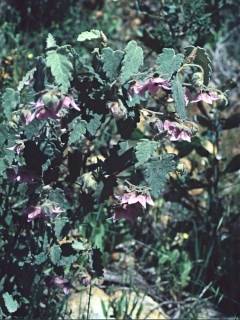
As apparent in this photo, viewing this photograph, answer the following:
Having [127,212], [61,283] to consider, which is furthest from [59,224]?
[61,283]

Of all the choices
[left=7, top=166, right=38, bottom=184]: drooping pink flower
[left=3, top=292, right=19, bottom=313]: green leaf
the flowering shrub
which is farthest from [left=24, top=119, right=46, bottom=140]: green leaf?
[left=3, top=292, right=19, bottom=313]: green leaf

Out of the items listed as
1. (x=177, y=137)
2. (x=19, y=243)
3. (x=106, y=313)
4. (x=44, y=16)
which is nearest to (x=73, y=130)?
(x=177, y=137)

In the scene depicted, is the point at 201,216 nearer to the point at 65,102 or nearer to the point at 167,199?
→ the point at 167,199

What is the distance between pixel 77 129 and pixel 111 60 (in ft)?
0.64

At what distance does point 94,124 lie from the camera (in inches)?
67.1

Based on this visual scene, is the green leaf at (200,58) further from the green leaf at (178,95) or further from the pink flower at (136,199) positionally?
the pink flower at (136,199)

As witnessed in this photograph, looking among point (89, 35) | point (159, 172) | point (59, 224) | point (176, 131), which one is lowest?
point (59, 224)

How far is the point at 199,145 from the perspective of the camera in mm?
2561

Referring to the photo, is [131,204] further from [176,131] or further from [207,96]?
[207,96]

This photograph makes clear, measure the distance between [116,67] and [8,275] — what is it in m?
0.73

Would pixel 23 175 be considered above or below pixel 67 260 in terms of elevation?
above

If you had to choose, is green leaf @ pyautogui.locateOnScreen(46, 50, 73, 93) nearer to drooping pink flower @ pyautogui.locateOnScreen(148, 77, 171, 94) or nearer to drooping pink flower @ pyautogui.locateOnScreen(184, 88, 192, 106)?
drooping pink flower @ pyautogui.locateOnScreen(148, 77, 171, 94)

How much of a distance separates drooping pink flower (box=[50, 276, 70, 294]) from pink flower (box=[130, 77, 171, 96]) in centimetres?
71

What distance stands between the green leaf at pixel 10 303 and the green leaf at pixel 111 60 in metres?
0.75
